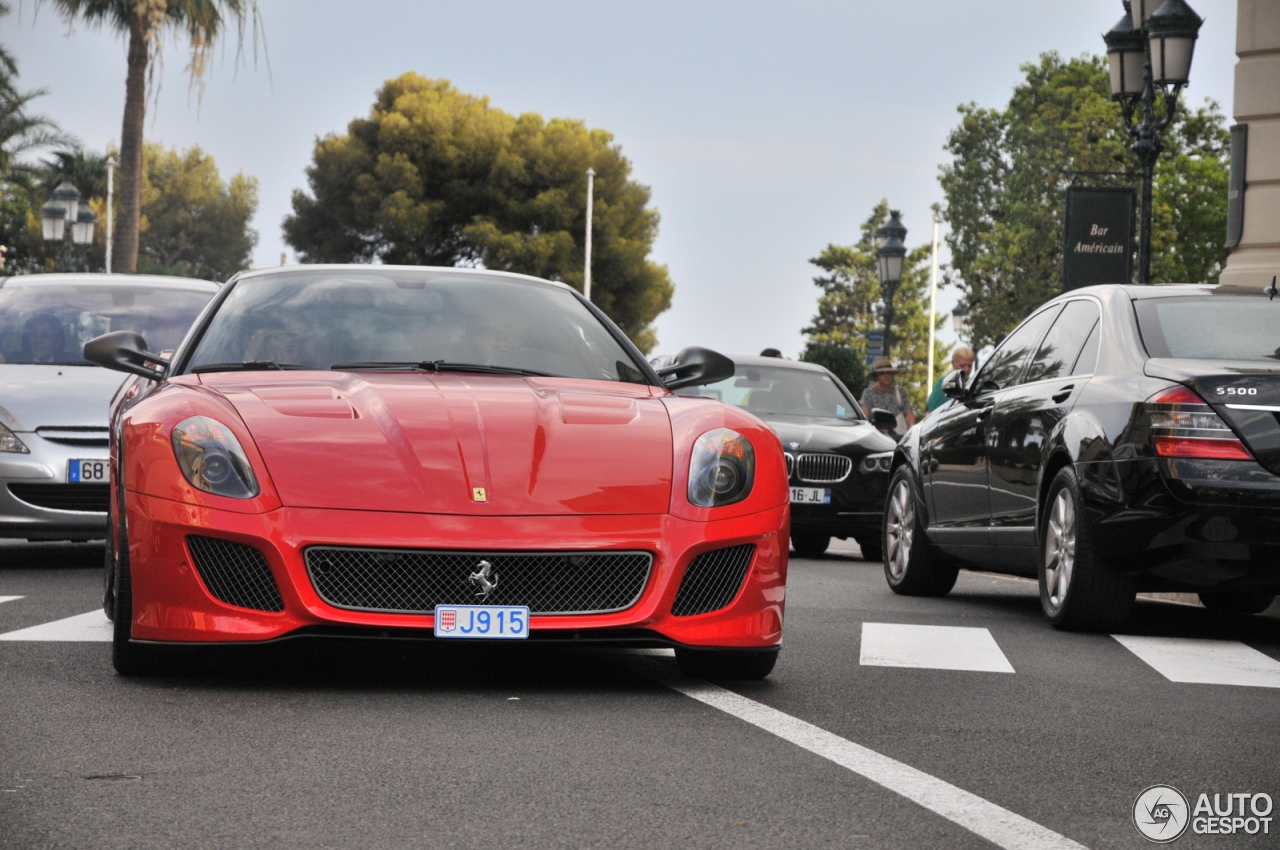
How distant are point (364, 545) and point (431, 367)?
4.21 feet

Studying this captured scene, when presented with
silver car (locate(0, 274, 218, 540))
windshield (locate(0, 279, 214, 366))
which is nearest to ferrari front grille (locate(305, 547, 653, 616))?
silver car (locate(0, 274, 218, 540))

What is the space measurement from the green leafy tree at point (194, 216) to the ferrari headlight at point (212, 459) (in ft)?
342

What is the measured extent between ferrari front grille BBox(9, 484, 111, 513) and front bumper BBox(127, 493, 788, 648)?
4748 millimetres

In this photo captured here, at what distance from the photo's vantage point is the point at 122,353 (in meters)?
7.09

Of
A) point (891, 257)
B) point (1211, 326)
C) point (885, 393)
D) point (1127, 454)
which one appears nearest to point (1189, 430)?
point (1127, 454)

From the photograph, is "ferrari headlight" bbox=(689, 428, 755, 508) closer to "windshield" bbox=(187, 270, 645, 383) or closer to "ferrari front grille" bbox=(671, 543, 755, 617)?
"ferrari front grille" bbox=(671, 543, 755, 617)

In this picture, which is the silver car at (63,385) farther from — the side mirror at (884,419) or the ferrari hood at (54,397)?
the side mirror at (884,419)

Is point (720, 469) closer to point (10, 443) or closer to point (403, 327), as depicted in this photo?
point (403, 327)

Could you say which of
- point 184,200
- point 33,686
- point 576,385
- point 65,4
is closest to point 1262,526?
point 576,385

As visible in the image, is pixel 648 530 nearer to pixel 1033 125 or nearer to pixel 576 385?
pixel 576 385

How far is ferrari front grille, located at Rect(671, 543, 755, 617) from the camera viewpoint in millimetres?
5840

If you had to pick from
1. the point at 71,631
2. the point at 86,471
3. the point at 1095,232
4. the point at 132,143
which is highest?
the point at 132,143

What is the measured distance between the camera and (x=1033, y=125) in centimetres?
6706

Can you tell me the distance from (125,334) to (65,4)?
32.5 metres
